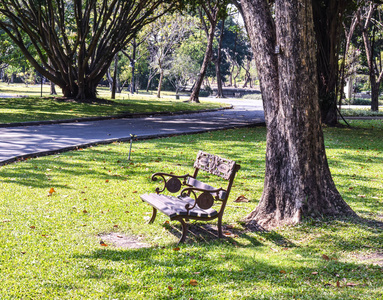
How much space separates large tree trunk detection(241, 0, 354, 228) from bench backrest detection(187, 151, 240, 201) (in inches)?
28.3

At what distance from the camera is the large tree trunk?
593 centimetres

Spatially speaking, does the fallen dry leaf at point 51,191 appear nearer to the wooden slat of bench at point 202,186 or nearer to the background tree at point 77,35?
the wooden slat of bench at point 202,186

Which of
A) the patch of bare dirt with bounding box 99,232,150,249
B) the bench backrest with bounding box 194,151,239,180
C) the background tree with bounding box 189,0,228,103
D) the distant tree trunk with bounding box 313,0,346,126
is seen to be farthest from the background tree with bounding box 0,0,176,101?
the patch of bare dirt with bounding box 99,232,150,249

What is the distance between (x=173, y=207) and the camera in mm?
5695

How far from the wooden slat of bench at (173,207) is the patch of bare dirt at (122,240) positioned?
49 centimetres

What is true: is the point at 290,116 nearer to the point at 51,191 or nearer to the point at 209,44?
the point at 51,191

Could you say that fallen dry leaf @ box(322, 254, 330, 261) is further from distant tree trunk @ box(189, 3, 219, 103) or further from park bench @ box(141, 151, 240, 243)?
distant tree trunk @ box(189, 3, 219, 103)

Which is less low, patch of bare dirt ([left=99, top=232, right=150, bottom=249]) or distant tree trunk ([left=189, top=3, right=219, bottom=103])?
distant tree trunk ([left=189, top=3, right=219, bottom=103])

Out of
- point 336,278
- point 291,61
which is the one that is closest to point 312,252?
point 336,278

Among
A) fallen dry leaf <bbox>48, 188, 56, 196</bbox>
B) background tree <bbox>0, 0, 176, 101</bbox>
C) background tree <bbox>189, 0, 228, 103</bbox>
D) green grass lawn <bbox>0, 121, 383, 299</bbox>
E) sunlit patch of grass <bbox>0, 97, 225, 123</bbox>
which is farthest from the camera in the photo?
background tree <bbox>189, 0, 228, 103</bbox>

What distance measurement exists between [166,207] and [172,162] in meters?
5.07

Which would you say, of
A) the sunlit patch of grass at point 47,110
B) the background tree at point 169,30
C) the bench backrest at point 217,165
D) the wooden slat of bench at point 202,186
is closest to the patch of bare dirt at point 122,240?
the wooden slat of bench at point 202,186

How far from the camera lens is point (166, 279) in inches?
177

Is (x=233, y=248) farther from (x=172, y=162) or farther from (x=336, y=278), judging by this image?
(x=172, y=162)
